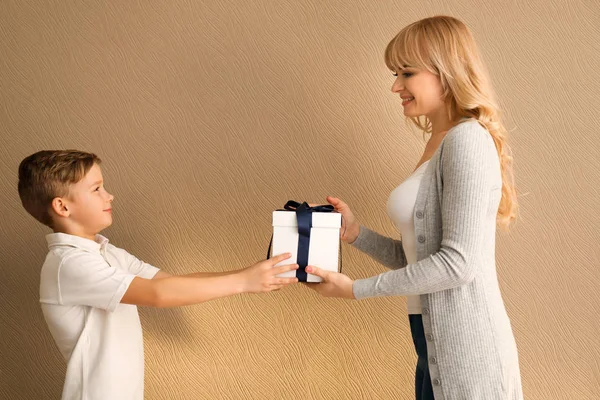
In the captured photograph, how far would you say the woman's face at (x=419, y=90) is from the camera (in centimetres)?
135

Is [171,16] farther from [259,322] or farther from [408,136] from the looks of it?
[259,322]

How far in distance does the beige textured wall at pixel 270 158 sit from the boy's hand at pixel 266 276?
1.59 feet

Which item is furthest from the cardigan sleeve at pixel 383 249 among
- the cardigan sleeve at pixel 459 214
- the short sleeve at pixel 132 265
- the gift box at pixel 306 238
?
the short sleeve at pixel 132 265

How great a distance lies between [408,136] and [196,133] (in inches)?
25.3

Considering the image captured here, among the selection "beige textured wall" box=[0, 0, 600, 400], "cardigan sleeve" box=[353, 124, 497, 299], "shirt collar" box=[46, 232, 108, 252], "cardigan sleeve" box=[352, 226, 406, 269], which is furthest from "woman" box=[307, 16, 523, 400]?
"shirt collar" box=[46, 232, 108, 252]

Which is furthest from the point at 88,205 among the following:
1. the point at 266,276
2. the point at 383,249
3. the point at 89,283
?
the point at 383,249

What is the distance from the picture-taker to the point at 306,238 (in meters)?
1.38

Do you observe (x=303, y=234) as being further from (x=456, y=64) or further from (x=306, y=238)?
(x=456, y=64)

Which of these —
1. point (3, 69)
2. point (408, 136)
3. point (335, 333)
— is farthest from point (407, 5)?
point (3, 69)

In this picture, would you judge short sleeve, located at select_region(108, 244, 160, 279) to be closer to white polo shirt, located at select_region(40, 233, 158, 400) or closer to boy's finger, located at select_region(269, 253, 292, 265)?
white polo shirt, located at select_region(40, 233, 158, 400)

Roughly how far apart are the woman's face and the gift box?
0.99ft

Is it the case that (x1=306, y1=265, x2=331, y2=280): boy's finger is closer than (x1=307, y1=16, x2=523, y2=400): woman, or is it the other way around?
(x1=307, y1=16, x2=523, y2=400): woman

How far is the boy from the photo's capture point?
137cm

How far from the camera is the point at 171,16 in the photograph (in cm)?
190
